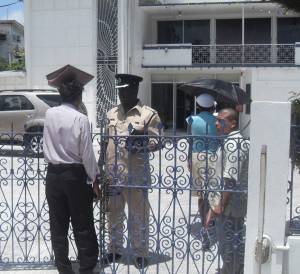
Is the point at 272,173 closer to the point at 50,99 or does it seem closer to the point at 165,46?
the point at 50,99

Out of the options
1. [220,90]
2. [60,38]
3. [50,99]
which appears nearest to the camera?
[220,90]

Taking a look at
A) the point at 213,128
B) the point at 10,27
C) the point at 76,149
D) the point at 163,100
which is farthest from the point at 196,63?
the point at 10,27

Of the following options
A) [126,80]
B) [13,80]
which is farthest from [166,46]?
[126,80]

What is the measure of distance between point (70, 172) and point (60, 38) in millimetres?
14620

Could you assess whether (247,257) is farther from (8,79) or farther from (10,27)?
(10,27)

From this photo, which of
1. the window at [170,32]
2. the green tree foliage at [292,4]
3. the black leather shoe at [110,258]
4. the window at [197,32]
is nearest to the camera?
the black leather shoe at [110,258]

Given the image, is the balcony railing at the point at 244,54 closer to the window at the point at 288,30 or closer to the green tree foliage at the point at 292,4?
the window at the point at 288,30

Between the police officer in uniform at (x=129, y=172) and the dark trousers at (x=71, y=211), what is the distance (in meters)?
0.28


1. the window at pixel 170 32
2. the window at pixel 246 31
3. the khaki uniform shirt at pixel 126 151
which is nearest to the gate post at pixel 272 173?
the khaki uniform shirt at pixel 126 151

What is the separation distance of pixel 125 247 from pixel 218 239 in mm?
985

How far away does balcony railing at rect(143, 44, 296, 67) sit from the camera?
20.3 m

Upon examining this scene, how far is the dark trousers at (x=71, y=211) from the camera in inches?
160

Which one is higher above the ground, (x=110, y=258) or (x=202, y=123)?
(x=202, y=123)

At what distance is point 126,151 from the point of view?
440 centimetres
